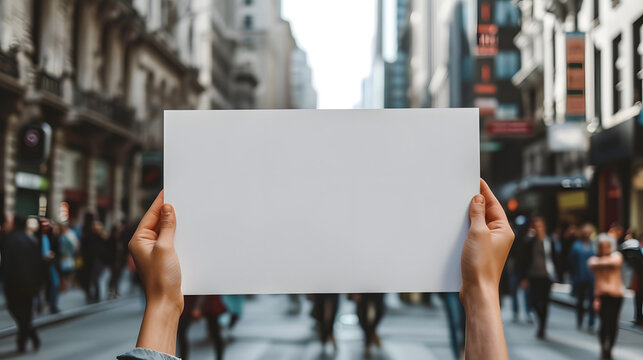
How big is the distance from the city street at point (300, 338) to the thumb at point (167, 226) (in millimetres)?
6179

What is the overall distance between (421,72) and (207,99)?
4334 cm

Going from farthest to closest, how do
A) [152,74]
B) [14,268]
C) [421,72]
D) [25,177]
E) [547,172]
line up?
[421,72] < [152,74] < [547,172] < [25,177] < [14,268]

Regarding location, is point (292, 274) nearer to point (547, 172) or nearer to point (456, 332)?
point (456, 332)

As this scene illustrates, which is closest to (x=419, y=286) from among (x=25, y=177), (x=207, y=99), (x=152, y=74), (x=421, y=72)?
(x=25, y=177)

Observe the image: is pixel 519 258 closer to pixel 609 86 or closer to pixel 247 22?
pixel 609 86

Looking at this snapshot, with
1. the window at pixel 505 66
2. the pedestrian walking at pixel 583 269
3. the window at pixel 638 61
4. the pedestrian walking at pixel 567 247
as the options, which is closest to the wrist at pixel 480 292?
→ the window at pixel 638 61

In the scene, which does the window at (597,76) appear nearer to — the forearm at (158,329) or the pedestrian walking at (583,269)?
the forearm at (158,329)

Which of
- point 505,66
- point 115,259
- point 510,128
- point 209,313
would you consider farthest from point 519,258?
point 505,66

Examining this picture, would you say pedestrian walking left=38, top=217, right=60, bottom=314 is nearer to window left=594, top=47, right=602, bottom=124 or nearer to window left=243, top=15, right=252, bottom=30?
window left=594, top=47, right=602, bottom=124

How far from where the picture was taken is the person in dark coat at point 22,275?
8.60 meters

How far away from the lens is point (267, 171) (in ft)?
5.44

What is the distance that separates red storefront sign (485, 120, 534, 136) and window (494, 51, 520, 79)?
1907 centimetres

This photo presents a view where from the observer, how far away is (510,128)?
70.3 ft

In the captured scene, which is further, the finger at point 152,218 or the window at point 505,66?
the window at point 505,66
